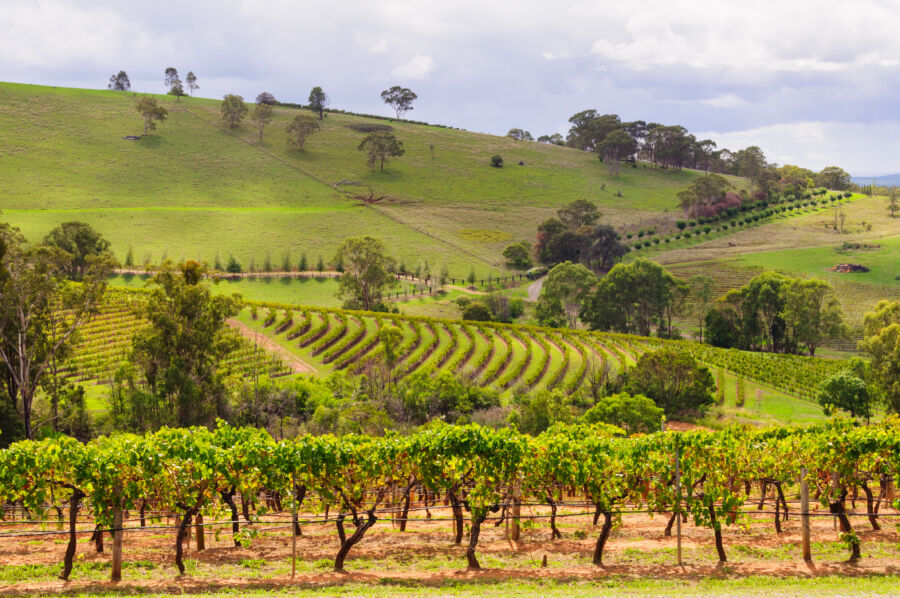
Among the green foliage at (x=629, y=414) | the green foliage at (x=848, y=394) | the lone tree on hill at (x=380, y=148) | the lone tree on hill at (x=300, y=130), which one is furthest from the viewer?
the lone tree on hill at (x=300, y=130)

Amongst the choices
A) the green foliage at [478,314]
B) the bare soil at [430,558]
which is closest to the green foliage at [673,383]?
the green foliage at [478,314]

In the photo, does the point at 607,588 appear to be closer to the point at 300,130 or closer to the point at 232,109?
Result: the point at 300,130

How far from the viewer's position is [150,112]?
445 ft

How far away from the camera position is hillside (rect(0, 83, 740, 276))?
10000 cm

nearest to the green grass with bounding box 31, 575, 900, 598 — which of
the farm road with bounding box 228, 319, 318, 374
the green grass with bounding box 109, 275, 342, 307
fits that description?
the farm road with bounding box 228, 319, 318, 374

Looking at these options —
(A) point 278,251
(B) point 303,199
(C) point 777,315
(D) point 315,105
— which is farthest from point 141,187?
(C) point 777,315

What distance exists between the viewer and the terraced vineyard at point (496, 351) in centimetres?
5403

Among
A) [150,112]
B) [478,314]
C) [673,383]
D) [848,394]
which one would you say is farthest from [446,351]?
[150,112]

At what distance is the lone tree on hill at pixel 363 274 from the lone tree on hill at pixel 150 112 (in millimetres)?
82614

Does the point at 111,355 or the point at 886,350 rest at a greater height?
the point at 886,350

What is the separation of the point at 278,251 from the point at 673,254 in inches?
2551

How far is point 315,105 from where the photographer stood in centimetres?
17400

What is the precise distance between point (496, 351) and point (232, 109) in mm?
117320

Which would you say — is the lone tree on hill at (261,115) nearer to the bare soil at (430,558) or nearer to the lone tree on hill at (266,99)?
the lone tree on hill at (266,99)
